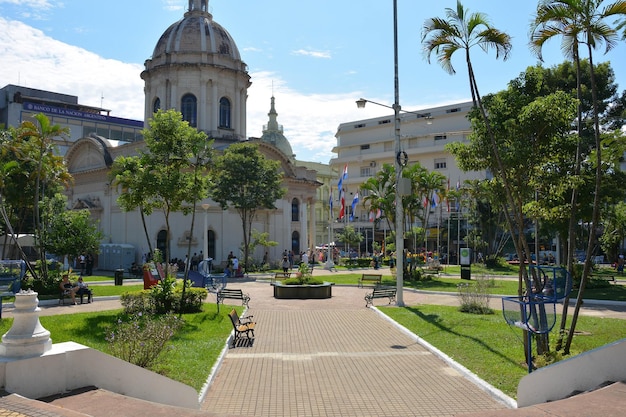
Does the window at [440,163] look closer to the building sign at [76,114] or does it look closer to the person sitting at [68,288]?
the building sign at [76,114]

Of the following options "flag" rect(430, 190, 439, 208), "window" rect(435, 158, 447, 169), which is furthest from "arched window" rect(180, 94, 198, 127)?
"window" rect(435, 158, 447, 169)

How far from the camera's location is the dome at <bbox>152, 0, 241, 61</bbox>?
146 feet

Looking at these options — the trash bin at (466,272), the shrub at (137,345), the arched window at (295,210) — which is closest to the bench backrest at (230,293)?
the shrub at (137,345)

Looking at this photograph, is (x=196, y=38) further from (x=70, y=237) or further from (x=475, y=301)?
(x=475, y=301)

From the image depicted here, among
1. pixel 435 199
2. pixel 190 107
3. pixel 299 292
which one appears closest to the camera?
pixel 299 292

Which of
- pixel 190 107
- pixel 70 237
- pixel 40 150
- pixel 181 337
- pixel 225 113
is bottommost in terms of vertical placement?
pixel 181 337

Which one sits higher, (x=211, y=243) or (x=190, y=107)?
(x=190, y=107)

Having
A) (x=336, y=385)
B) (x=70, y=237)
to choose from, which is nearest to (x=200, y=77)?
(x=70, y=237)

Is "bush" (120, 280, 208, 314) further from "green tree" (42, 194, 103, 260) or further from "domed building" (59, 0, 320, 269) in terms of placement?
"domed building" (59, 0, 320, 269)

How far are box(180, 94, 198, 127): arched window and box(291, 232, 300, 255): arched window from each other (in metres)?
13.8

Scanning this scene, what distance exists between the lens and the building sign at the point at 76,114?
225ft

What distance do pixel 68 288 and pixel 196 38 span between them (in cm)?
3084

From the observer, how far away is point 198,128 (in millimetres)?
44125

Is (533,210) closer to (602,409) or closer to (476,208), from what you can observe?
(602,409)
